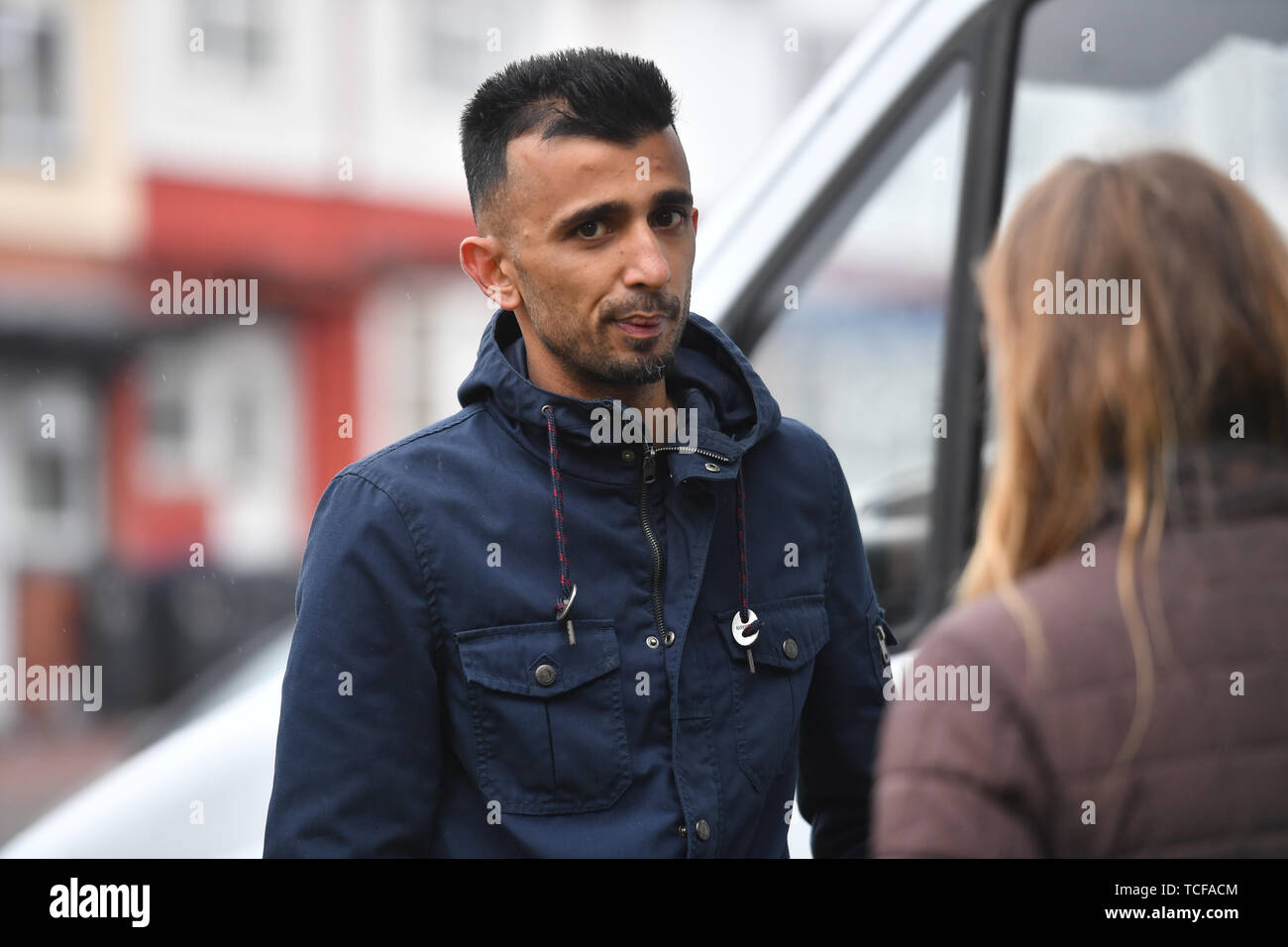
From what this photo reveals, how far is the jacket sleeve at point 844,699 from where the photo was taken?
185 centimetres

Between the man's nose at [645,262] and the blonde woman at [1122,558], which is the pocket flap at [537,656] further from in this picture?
the blonde woman at [1122,558]

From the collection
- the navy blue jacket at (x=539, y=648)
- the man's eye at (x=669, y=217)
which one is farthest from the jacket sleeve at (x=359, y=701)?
the man's eye at (x=669, y=217)

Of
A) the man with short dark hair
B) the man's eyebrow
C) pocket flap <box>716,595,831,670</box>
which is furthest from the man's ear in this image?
pocket flap <box>716,595,831,670</box>

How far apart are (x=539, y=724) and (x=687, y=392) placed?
0.46m

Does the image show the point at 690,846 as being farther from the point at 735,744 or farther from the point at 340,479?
the point at 340,479

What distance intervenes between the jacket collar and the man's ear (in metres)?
0.03

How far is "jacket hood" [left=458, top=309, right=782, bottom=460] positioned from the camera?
1668mm

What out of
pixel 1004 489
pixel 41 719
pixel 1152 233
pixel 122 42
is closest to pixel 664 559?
pixel 1004 489

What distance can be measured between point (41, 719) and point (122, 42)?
6114 millimetres
